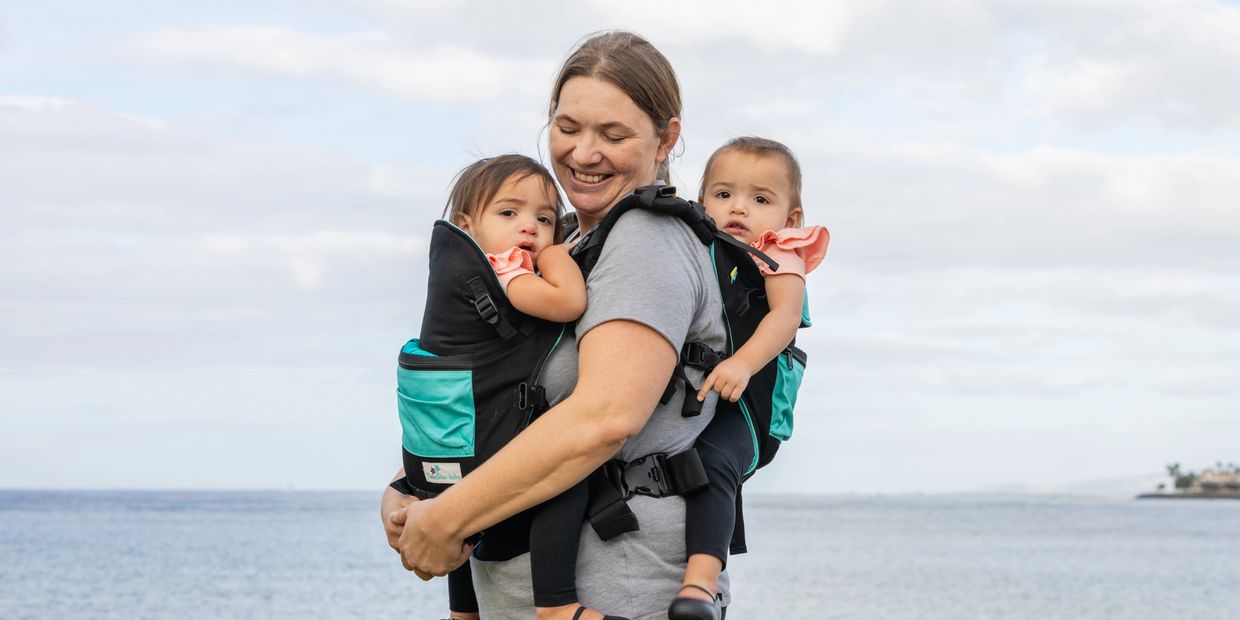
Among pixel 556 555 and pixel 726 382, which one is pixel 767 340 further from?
pixel 556 555

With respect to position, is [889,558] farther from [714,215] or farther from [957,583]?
[714,215]

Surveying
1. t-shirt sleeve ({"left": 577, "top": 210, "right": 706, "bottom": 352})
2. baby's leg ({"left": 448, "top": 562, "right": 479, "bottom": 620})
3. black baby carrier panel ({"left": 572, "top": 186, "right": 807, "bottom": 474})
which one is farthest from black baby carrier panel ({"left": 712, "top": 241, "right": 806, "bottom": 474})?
baby's leg ({"left": 448, "top": 562, "right": 479, "bottom": 620})

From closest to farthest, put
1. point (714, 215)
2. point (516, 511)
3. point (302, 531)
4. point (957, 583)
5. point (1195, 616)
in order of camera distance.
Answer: point (516, 511), point (714, 215), point (1195, 616), point (957, 583), point (302, 531)

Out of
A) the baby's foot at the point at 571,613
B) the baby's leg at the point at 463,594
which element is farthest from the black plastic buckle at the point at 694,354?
the baby's leg at the point at 463,594

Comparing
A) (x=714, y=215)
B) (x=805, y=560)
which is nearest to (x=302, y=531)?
(x=805, y=560)

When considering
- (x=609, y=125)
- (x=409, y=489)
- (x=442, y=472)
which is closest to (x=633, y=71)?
(x=609, y=125)

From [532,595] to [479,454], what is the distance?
1.16ft

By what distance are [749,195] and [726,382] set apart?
3.45ft

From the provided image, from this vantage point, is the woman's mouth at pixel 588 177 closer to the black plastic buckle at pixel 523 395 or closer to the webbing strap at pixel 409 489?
the black plastic buckle at pixel 523 395

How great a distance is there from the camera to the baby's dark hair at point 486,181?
3334 mm

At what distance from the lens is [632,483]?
303cm

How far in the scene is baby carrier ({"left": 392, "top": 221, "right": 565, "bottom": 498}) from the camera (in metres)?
3.01

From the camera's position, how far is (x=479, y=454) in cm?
303

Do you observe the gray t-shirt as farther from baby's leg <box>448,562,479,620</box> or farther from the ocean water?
the ocean water
